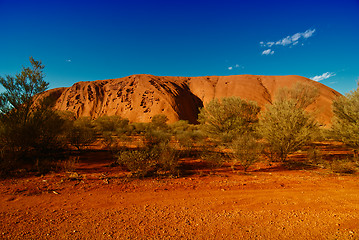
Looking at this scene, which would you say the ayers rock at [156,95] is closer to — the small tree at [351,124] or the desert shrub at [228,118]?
the desert shrub at [228,118]

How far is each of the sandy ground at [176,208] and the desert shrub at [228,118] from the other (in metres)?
7.96

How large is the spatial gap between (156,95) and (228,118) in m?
41.4

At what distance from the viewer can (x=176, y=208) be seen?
3820 millimetres

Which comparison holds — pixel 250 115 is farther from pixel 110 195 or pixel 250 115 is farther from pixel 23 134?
pixel 23 134

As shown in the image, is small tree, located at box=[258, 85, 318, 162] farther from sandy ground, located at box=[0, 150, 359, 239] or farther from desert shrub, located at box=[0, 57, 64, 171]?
desert shrub, located at box=[0, 57, 64, 171]

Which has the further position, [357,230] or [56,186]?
[56,186]

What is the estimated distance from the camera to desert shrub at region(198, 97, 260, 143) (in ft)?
45.7

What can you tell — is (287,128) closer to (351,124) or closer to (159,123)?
(351,124)

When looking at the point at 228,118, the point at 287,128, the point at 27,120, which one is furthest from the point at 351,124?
the point at 27,120

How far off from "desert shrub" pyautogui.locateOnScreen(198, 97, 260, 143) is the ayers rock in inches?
1186

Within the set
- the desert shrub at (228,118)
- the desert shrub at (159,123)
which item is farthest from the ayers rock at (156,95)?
the desert shrub at (228,118)

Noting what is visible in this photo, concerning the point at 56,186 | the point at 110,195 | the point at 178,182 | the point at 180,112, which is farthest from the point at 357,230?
the point at 180,112

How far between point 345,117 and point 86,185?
15.2 meters

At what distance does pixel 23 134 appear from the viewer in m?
8.15
